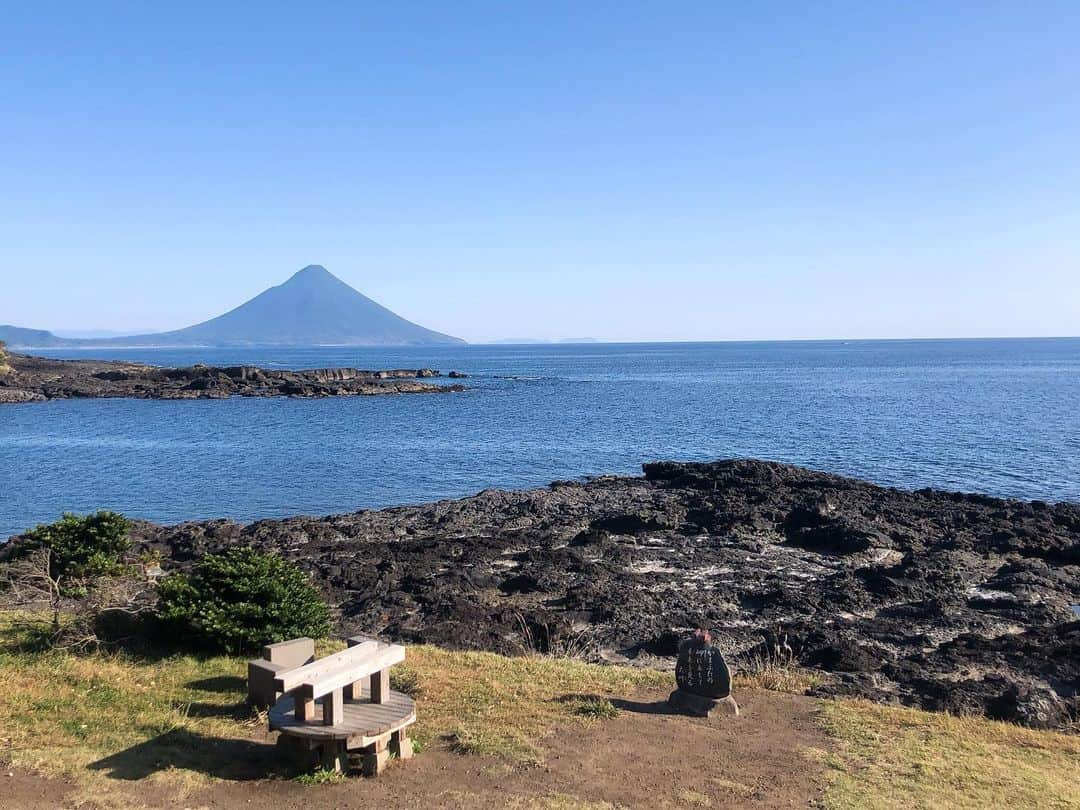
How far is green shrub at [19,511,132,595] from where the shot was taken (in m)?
17.0

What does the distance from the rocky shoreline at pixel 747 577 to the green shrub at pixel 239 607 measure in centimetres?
458

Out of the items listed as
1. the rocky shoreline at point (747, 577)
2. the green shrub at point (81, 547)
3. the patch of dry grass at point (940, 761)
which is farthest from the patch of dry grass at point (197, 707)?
the rocky shoreline at point (747, 577)

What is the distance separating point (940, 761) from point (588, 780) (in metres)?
4.92

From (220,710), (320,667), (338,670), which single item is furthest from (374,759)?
(220,710)

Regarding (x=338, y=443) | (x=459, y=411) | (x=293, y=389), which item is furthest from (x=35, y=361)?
(x=338, y=443)

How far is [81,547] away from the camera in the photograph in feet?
56.4

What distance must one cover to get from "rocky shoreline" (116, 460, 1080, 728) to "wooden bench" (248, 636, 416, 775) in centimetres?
786

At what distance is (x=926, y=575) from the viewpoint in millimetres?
24859

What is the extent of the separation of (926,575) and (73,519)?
21.8 m

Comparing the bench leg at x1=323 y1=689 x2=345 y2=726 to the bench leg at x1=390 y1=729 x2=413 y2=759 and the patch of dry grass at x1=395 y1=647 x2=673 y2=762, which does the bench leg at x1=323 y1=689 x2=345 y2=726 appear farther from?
the patch of dry grass at x1=395 y1=647 x2=673 y2=762

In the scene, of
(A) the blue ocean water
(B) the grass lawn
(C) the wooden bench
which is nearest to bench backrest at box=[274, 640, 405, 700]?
(C) the wooden bench

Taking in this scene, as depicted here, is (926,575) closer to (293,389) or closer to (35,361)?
(293,389)

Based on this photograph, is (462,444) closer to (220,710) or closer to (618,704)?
(618,704)

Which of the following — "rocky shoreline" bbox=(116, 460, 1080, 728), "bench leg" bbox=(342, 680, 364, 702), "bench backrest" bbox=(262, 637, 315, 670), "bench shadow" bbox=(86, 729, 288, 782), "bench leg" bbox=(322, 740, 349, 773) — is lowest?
"rocky shoreline" bbox=(116, 460, 1080, 728)
